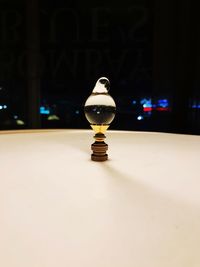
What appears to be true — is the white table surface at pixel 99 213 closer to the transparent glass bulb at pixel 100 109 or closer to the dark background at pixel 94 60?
the transparent glass bulb at pixel 100 109

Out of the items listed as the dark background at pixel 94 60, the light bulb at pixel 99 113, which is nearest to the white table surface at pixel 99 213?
the light bulb at pixel 99 113

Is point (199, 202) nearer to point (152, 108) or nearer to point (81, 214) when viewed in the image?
point (81, 214)

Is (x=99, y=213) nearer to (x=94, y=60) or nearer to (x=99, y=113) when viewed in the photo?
(x=99, y=113)

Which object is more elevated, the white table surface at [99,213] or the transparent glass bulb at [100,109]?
the transparent glass bulb at [100,109]

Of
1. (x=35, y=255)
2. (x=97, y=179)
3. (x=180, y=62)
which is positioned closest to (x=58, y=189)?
(x=97, y=179)

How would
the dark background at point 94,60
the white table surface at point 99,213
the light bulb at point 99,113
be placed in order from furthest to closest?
the dark background at point 94,60 → the light bulb at point 99,113 → the white table surface at point 99,213

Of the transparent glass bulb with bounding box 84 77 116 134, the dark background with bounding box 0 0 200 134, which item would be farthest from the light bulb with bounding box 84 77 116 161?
the dark background with bounding box 0 0 200 134

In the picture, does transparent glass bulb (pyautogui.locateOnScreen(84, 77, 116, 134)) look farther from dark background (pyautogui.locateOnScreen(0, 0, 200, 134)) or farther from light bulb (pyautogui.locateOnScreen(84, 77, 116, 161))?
dark background (pyautogui.locateOnScreen(0, 0, 200, 134))
